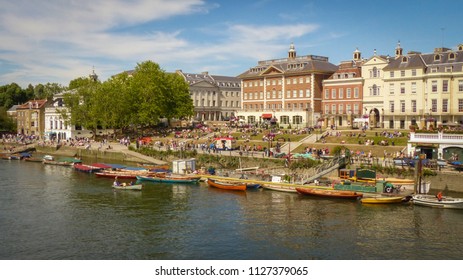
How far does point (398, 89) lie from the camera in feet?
229

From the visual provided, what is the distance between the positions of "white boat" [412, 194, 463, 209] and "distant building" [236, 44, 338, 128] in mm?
45067

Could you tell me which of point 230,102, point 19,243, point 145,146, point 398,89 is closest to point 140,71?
Answer: point 145,146

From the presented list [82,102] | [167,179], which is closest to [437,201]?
[167,179]

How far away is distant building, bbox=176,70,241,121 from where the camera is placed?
121m

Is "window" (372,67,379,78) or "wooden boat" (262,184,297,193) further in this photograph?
"window" (372,67,379,78)

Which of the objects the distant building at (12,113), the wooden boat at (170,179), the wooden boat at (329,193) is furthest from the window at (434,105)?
the distant building at (12,113)

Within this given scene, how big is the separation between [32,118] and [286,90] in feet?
196

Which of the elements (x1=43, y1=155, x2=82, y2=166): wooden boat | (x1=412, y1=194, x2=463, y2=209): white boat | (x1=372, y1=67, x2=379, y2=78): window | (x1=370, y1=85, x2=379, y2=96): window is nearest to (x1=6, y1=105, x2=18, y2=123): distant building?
(x1=43, y1=155, x2=82, y2=166): wooden boat

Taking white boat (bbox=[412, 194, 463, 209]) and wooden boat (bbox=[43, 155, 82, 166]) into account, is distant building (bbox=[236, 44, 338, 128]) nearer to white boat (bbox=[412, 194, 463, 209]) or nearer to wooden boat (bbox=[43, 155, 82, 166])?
wooden boat (bbox=[43, 155, 82, 166])

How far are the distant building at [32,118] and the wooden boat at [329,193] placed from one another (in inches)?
3151

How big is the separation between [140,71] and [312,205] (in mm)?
62558

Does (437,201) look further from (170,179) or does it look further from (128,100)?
(128,100)

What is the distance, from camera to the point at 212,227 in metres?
32.8

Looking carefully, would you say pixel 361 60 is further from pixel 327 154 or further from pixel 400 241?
pixel 400 241
